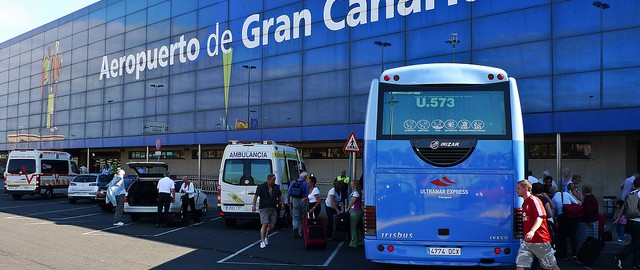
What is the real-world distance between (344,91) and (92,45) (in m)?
27.4

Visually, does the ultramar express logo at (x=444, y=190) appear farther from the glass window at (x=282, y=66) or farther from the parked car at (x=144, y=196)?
the glass window at (x=282, y=66)

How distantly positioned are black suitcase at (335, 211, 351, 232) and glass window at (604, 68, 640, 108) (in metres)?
11.3

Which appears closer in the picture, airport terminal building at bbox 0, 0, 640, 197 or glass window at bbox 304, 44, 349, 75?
airport terminal building at bbox 0, 0, 640, 197

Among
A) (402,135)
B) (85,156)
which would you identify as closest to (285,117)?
(402,135)

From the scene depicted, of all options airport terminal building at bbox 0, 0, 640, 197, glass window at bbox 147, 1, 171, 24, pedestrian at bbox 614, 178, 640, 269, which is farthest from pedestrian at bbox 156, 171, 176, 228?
glass window at bbox 147, 1, 171, 24

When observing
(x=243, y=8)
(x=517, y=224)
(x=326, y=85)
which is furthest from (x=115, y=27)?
(x=517, y=224)

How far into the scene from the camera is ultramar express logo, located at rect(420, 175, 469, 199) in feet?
27.8

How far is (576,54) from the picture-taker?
20469mm

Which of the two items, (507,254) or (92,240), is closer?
(507,254)

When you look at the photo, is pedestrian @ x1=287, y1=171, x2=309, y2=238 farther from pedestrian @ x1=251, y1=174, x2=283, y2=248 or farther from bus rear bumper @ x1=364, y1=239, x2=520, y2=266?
bus rear bumper @ x1=364, y1=239, x2=520, y2=266

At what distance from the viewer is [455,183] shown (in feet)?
27.8

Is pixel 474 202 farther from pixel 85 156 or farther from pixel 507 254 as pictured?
pixel 85 156

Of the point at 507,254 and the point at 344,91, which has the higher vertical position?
the point at 344,91

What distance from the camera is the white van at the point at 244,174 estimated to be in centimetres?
1658
